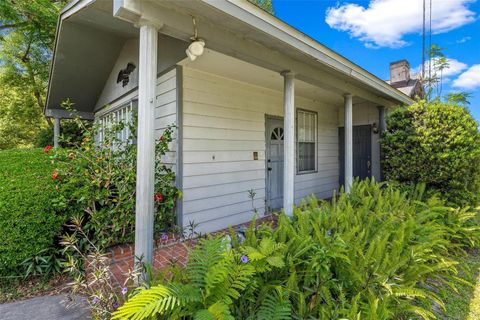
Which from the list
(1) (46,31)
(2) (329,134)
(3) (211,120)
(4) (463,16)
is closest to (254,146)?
(3) (211,120)

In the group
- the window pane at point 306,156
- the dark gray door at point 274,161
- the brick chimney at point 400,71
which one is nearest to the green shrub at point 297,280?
the dark gray door at point 274,161

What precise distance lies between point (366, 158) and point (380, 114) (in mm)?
1246

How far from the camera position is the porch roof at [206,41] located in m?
2.39

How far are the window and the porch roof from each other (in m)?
1.49

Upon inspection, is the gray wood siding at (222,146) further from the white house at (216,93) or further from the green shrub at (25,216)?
the green shrub at (25,216)

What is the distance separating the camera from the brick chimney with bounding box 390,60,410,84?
8.71 metres

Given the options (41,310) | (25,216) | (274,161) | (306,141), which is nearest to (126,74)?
(25,216)

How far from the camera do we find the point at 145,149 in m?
2.34

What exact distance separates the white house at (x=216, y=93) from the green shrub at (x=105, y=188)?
419 mm

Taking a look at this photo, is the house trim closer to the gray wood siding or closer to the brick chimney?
the gray wood siding

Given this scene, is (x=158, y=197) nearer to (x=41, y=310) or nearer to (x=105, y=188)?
(x=105, y=188)

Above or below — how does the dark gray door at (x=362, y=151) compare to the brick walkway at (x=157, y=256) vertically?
above

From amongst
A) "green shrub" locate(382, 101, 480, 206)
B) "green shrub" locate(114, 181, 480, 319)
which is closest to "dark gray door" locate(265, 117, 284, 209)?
"green shrub" locate(382, 101, 480, 206)

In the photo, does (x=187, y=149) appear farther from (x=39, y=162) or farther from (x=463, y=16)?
(x=463, y=16)
